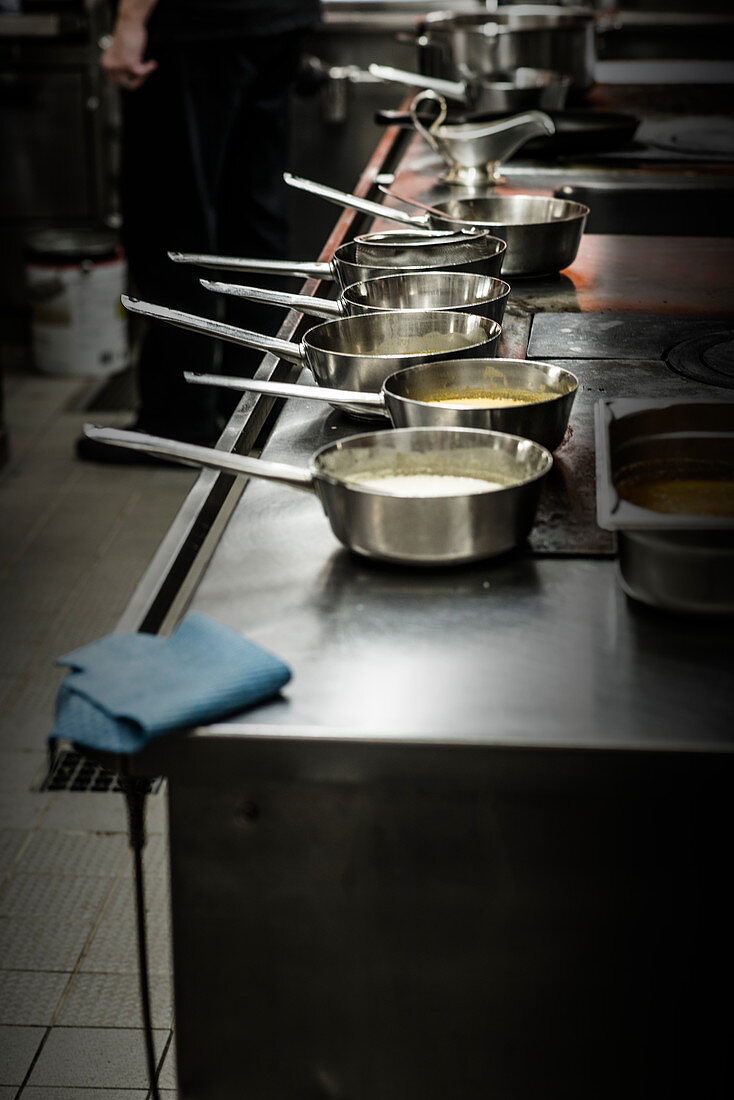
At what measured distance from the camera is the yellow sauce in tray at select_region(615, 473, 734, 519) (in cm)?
108

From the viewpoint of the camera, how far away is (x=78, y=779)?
231 cm

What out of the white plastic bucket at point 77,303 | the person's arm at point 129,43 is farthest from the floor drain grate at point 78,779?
the white plastic bucket at point 77,303

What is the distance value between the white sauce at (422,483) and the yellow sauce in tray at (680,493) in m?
0.13

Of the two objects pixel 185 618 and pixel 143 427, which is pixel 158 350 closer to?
pixel 143 427

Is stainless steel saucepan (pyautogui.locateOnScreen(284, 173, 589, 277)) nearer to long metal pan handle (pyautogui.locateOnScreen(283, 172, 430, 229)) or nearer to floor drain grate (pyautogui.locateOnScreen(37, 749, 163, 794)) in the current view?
long metal pan handle (pyautogui.locateOnScreen(283, 172, 430, 229))

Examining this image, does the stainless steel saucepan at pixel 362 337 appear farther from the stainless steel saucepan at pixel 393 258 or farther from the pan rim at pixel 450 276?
the stainless steel saucepan at pixel 393 258

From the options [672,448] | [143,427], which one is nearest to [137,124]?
[143,427]

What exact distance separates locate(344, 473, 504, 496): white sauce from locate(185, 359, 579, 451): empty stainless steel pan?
6 cm

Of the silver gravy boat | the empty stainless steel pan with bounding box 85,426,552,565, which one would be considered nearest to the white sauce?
the empty stainless steel pan with bounding box 85,426,552,565

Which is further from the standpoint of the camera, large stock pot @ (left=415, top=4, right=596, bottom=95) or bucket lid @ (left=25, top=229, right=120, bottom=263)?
bucket lid @ (left=25, top=229, right=120, bottom=263)

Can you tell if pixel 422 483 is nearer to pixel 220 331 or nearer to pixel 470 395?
pixel 470 395

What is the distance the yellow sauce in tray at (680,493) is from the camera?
3.54 ft

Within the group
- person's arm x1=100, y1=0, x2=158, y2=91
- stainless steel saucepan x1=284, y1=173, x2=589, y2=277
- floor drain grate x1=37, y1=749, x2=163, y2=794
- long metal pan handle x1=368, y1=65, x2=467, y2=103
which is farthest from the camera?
person's arm x1=100, y1=0, x2=158, y2=91

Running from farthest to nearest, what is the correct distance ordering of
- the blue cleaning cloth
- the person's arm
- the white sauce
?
the person's arm
the white sauce
the blue cleaning cloth
